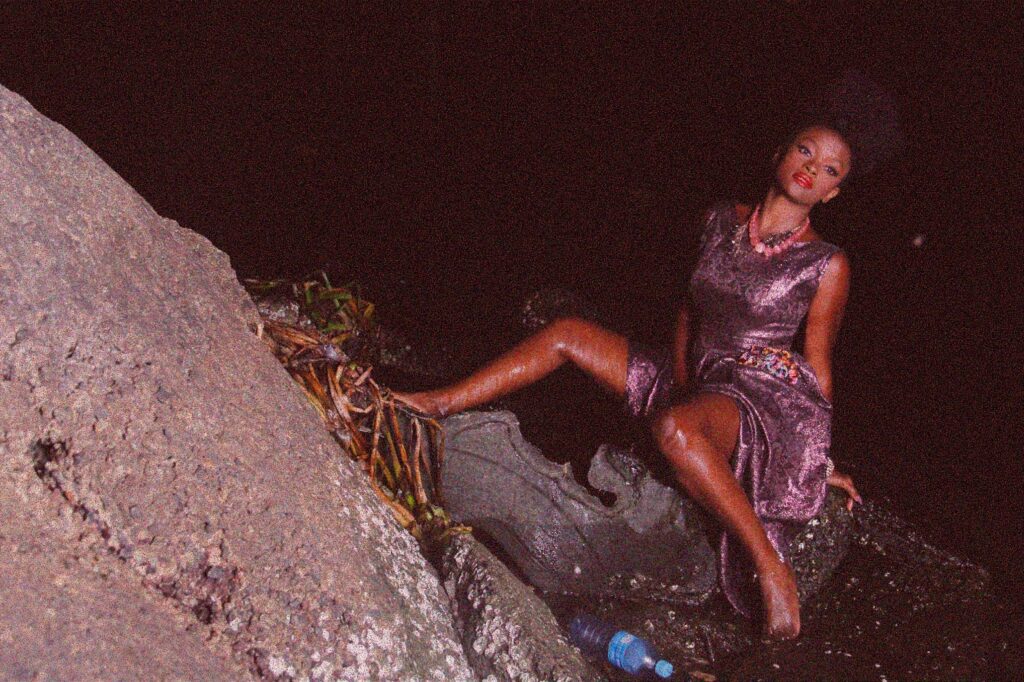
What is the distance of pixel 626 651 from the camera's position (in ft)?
8.09

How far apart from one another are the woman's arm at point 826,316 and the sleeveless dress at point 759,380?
0.04m

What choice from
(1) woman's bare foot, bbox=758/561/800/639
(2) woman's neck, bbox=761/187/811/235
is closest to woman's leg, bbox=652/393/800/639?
(1) woman's bare foot, bbox=758/561/800/639

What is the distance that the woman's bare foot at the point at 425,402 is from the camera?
2742 millimetres

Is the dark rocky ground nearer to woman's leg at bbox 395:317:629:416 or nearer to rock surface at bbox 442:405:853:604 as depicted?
rock surface at bbox 442:405:853:604

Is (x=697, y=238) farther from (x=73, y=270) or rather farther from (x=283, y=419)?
(x=73, y=270)

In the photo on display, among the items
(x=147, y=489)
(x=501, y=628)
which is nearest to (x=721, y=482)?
(x=501, y=628)

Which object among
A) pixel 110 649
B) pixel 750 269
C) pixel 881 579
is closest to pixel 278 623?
pixel 110 649

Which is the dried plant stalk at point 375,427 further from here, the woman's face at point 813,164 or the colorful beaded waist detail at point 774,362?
the woman's face at point 813,164

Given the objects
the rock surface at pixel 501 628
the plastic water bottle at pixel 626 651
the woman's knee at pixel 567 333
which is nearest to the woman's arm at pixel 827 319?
the woman's knee at pixel 567 333

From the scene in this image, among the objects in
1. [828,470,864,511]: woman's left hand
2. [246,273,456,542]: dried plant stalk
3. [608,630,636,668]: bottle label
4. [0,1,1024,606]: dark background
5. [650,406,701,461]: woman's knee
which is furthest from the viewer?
[0,1,1024,606]: dark background

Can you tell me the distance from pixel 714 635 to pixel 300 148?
2790 millimetres

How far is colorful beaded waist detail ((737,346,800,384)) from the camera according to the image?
3.01 m

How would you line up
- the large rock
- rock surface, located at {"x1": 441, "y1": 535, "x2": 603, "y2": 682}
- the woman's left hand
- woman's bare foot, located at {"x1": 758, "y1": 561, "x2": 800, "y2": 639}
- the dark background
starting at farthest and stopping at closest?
the dark background
the woman's left hand
woman's bare foot, located at {"x1": 758, "y1": 561, "x2": 800, "y2": 639}
rock surface, located at {"x1": 441, "y1": 535, "x2": 603, "y2": 682}
the large rock

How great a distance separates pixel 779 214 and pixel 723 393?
28.9 inches
